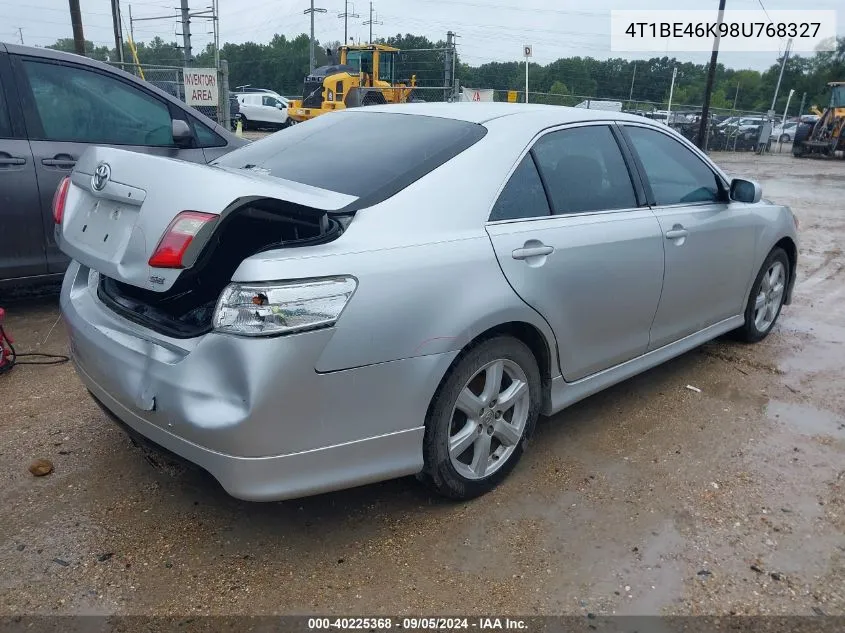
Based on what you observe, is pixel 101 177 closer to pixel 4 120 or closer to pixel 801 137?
pixel 4 120

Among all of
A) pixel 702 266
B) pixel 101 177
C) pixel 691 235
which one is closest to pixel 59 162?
pixel 101 177

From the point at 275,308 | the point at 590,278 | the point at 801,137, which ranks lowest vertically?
the point at 801,137

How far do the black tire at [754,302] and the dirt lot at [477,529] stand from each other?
3.17ft

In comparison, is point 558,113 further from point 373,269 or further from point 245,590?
point 245,590

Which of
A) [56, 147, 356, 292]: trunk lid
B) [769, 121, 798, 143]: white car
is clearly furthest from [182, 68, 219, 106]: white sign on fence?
[769, 121, 798, 143]: white car

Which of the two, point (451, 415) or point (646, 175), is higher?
point (646, 175)

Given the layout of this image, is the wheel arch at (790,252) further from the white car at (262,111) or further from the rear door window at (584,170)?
the white car at (262,111)

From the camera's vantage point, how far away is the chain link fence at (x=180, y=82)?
34.8 ft

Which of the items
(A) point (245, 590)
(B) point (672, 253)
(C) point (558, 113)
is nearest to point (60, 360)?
(A) point (245, 590)

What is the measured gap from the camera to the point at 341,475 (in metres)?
2.27

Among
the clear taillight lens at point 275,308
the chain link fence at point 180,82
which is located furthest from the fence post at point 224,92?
the clear taillight lens at point 275,308

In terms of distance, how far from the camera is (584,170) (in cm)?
321

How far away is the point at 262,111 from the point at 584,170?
1075 inches

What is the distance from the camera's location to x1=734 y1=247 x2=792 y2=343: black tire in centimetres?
448
